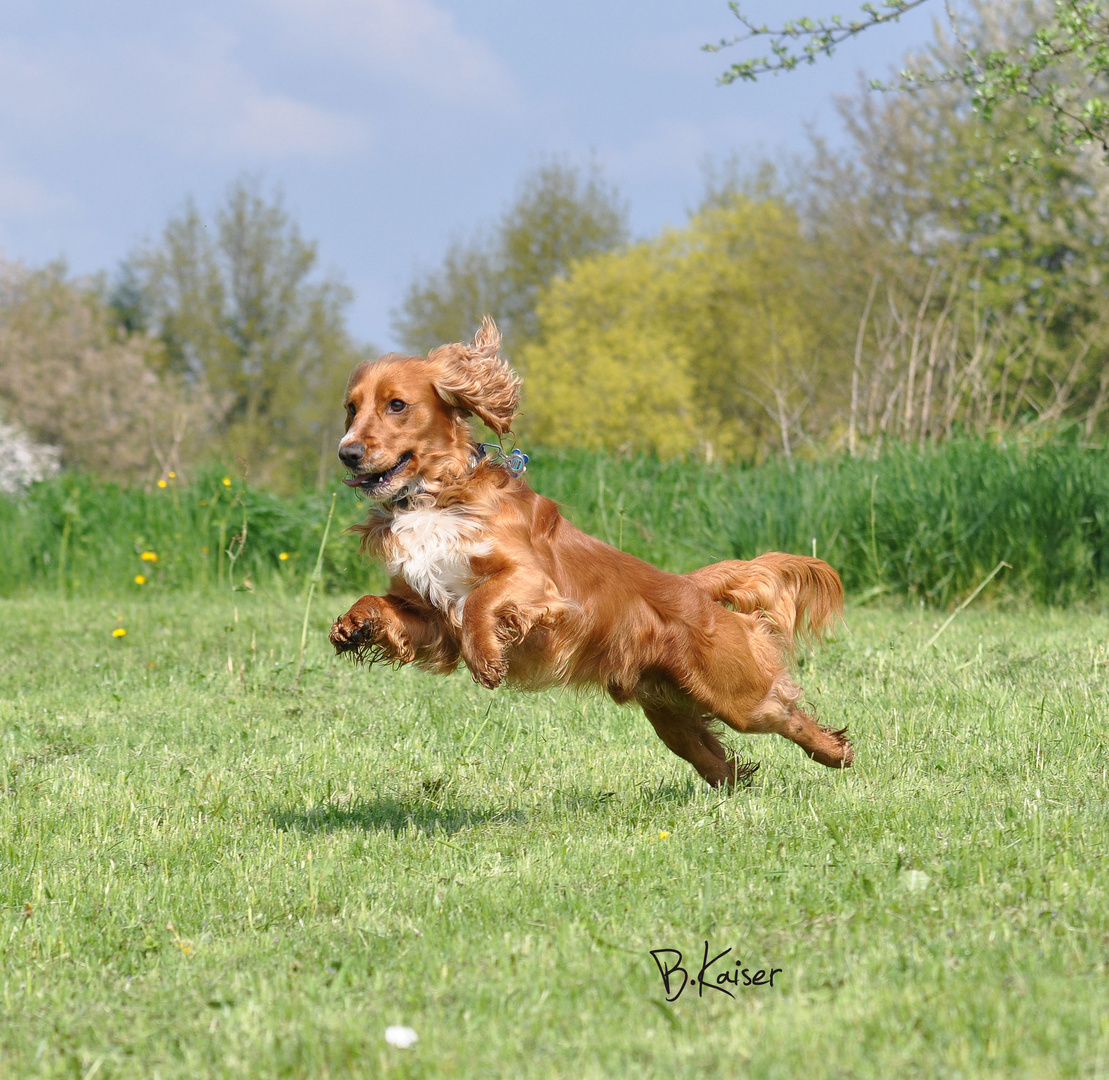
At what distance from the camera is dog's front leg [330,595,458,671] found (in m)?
4.02

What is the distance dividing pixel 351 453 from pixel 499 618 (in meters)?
0.69

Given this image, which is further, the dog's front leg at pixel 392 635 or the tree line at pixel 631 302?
the tree line at pixel 631 302

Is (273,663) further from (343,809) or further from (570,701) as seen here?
(343,809)

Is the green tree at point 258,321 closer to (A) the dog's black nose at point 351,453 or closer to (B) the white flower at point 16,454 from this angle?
(B) the white flower at point 16,454

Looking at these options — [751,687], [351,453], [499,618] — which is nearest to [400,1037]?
[499,618]

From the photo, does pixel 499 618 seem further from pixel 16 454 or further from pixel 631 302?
pixel 631 302

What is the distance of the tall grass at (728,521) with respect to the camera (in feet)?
32.2

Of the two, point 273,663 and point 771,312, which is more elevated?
point 771,312

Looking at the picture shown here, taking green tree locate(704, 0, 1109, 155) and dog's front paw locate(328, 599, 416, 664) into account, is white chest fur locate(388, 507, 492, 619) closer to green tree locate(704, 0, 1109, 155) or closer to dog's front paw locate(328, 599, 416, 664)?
dog's front paw locate(328, 599, 416, 664)

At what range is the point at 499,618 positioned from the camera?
3.88 meters

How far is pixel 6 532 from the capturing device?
12.0 meters

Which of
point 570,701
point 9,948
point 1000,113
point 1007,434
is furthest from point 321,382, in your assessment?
point 9,948

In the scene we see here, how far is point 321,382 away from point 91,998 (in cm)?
4104

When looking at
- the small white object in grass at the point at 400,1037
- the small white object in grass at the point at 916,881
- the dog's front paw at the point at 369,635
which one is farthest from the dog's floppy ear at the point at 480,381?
the small white object in grass at the point at 400,1037
